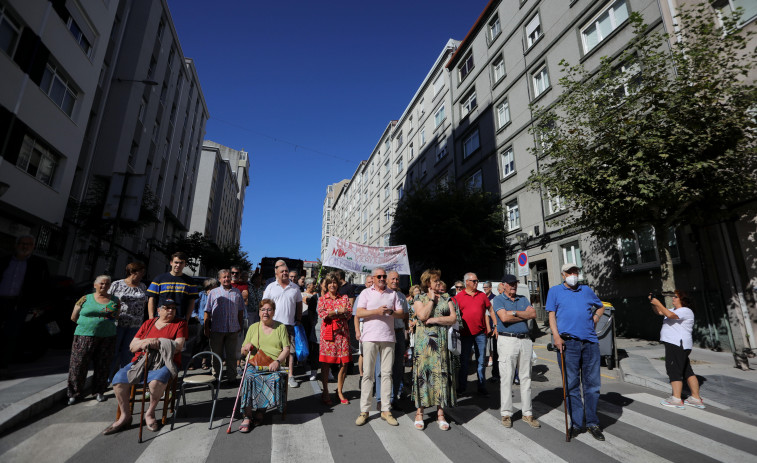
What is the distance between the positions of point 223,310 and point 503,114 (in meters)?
A: 19.3

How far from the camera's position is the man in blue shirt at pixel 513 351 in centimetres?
→ 455

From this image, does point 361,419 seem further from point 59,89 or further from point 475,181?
point 475,181

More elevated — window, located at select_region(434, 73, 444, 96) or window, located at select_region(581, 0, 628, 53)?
window, located at select_region(434, 73, 444, 96)

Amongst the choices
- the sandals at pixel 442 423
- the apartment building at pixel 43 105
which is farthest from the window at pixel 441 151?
the sandals at pixel 442 423

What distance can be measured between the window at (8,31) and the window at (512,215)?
20.1 meters

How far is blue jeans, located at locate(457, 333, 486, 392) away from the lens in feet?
19.6

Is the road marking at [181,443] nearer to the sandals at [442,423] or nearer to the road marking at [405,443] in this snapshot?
the road marking at [405,443]

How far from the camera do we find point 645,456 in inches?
144

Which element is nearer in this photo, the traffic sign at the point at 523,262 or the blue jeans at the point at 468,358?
the blue jeans at the point at 468,358

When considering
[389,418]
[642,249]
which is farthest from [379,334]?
[642,249]

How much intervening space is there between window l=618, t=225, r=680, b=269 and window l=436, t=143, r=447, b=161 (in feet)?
50.8

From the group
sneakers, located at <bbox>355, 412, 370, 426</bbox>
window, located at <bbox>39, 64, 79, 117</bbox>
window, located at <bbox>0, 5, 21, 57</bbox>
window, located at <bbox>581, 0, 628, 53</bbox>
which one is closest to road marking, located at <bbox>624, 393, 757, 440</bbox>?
sneakers, located at <bbox>355, 412, 370, 426</bbox>

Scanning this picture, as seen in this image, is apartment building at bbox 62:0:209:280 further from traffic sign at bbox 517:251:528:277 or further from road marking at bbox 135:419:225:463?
traffic sign at bbox 517:251:528:277

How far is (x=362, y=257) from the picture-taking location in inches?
429
